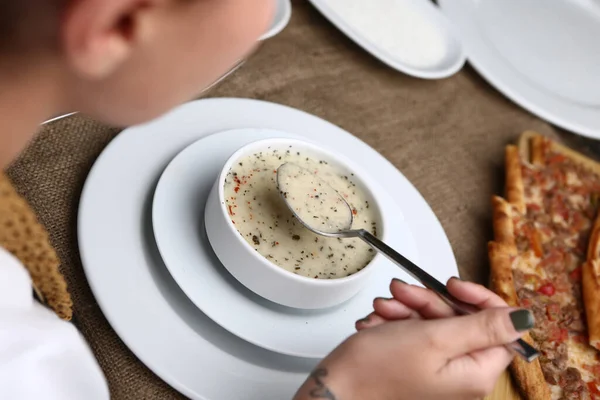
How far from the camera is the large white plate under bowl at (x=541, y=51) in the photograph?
4.01ft

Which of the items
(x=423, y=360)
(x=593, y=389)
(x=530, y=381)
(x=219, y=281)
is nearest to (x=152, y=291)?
(x=219, y=281)

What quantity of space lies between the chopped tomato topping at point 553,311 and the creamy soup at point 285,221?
1.03 ft

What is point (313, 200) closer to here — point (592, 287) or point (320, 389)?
point (320, 389)

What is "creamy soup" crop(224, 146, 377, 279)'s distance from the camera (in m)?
0.67

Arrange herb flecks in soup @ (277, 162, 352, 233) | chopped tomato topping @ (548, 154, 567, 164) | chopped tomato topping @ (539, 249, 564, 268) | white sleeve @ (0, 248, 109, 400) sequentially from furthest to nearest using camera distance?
1. chopped tomato topping @ (548, 154, 567, 164)
2. chopped tomato topping @ (539, 249, 564, 268)
3. herb flecks in soup @ (277, 162, 352, 233)
4. white sleeve @ (0, 248, 109, 400)

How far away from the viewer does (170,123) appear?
766 millimetres

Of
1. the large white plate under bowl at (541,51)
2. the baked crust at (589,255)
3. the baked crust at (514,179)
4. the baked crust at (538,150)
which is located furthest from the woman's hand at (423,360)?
the large white plate under bowl at (541,51)

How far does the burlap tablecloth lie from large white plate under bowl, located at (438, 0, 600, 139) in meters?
0.04

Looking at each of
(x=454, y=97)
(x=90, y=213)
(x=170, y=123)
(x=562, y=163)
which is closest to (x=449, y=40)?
(x=454, y=97)

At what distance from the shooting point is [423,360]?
0.55 metres

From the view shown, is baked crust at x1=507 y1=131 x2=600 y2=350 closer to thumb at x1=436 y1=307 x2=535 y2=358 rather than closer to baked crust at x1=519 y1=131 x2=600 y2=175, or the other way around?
baked crust at x1=519 y1=131 x2=600 y2=175

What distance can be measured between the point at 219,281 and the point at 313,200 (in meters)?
0.16

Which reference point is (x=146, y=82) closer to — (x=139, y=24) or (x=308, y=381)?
(x=139, y=24)

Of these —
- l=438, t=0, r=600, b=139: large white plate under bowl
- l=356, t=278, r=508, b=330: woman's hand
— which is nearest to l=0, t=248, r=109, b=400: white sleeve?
l=356, t=278, r=508, b=330: woman's hand
